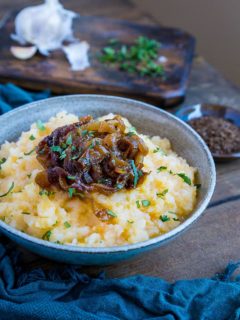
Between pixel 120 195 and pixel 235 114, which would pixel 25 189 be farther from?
pixel 235 114

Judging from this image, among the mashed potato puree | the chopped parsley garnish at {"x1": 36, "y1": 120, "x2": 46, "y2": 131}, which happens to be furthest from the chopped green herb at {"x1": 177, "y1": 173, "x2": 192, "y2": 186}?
the chopped parsley garnish at {"x1": 36, "y1": 120, "x2": 46, "y2": 131}

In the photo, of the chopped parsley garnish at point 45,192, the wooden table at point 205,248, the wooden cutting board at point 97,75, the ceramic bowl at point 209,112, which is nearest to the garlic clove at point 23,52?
the wooden cutting board at point 97,75

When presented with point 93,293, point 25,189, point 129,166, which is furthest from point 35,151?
point 93,293

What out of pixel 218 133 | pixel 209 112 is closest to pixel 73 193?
pixel 218 133

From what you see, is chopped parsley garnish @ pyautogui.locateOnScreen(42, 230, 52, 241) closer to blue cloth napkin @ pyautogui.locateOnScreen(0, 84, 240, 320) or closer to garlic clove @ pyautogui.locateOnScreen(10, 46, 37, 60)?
blue cloth napkin @ pyautogui.locateOnScreen(0, 84, 240, 320)

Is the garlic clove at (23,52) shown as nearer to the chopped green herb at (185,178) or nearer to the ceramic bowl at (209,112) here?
the ceramic bowl at (209,112)

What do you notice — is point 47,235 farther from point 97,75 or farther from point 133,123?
point 97,75
